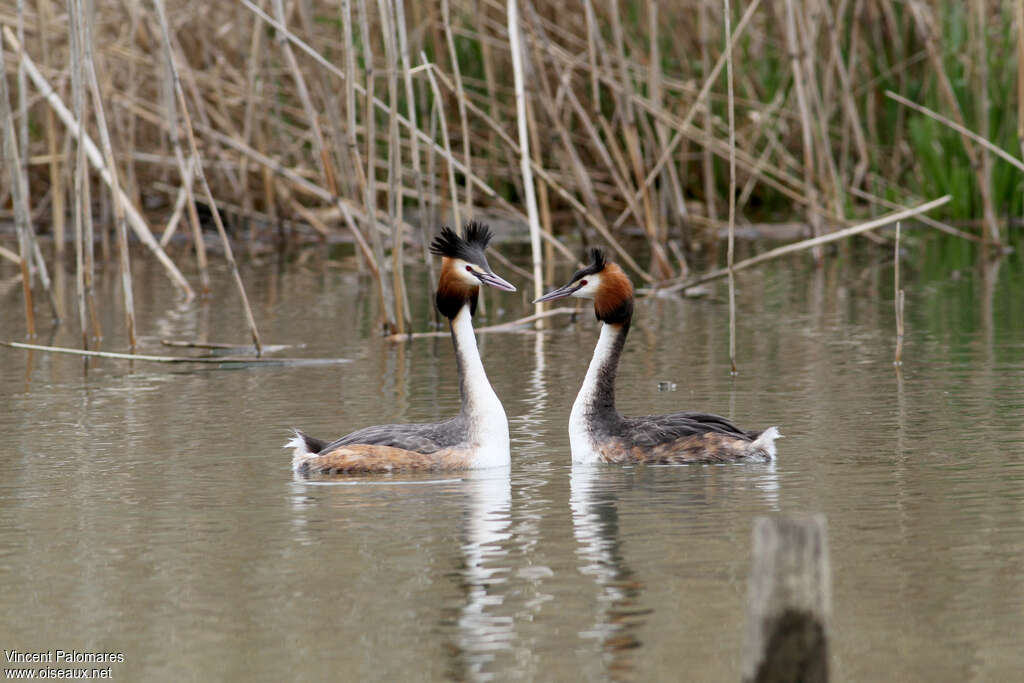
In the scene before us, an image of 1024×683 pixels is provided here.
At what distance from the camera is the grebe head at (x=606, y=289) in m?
8.15

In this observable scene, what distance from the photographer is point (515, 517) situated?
6473 mm

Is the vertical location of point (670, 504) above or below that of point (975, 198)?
below

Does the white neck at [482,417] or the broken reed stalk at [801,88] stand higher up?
the broken reed stalk at [801,88]

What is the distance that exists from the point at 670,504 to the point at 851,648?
1.98 meters

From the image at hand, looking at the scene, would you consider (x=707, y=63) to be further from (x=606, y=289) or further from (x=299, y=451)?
(x=299, y=451)

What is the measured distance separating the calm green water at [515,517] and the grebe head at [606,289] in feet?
2.10

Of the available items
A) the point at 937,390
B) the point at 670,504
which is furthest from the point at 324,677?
the point at 937,390

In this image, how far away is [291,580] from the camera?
558cm

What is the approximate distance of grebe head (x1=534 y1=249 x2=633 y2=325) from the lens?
815 cm

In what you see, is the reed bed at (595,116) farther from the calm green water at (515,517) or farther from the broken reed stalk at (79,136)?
the calm green water at (515,517)

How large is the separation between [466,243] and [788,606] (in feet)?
15.4

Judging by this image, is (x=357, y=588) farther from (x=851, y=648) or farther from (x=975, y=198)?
(x=975, y=198)

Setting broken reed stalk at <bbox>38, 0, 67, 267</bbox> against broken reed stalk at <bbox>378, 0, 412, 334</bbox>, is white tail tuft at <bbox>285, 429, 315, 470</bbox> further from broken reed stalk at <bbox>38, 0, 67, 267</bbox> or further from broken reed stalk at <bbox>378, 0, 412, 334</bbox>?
broken reed stalk at <bbox>38, 0, 67, 267</bbox>

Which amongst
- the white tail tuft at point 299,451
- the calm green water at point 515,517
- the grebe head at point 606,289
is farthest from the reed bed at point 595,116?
the white tail tuft at point 299,451
